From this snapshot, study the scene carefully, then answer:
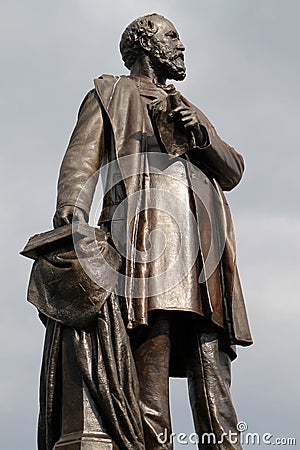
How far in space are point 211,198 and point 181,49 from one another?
135 centimetres

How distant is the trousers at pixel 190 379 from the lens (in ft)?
26.1

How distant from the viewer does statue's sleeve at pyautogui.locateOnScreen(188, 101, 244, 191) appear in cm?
867

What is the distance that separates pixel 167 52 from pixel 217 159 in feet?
3.51

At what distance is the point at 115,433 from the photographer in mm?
7656

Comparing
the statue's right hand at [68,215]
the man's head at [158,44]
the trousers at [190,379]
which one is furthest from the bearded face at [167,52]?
the trousers at [190,379]

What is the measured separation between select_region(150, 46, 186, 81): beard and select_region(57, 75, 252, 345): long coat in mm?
328

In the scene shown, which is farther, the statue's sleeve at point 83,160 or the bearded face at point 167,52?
the bearded face at point 167,52

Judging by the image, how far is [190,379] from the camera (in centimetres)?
837

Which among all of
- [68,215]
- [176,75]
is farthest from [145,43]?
[68,215]

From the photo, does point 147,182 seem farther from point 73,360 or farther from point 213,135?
point 73,360

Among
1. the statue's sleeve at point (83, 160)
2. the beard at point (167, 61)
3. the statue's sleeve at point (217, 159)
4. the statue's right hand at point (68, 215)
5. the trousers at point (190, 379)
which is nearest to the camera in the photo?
the trousers at point (190, 379)

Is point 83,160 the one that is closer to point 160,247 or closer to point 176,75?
point 160,247

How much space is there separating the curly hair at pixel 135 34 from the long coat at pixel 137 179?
0.40 metres

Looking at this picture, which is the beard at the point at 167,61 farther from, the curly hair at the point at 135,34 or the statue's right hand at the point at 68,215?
the statue's right hand at the point at 68,215
